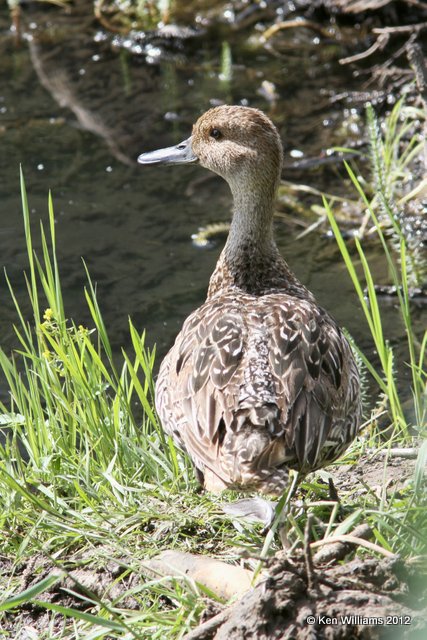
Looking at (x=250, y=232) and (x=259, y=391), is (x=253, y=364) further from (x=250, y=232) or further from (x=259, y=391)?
(x=250, y=232)

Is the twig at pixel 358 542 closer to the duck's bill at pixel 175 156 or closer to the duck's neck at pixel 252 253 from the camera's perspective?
the duck's neck at pixel 252 253

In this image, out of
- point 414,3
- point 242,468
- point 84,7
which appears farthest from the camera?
point 84,7

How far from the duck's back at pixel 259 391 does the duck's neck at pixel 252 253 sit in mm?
353

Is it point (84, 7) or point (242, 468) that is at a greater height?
point (84, 7)

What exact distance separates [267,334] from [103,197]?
167 inches

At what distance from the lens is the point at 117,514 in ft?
12.4

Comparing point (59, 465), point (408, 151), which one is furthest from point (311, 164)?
point (59, 465)

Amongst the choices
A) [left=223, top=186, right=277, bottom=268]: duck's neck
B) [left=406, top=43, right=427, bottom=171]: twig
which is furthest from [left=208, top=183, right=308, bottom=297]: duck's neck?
[left=406, top=43, right=427, bottom=171]: twig

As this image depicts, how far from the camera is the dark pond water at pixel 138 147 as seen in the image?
275 inches

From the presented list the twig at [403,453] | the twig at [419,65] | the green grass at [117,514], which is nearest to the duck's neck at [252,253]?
the green grass at [117,514]

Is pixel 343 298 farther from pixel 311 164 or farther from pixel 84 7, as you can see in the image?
pixel 84 7

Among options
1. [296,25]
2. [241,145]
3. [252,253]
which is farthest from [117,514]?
[296,25]

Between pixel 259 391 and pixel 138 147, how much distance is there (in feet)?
17.4

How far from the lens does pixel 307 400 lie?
367 cm
